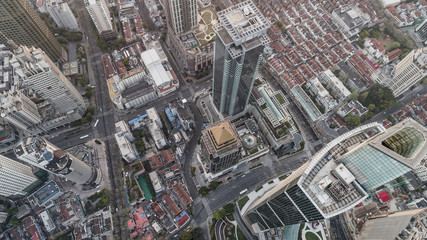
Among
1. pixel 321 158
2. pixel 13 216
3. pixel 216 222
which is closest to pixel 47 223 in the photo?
pixel 13 216

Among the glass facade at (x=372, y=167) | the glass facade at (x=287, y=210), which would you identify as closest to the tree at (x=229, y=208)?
the glass facade at (x=287, y=210)

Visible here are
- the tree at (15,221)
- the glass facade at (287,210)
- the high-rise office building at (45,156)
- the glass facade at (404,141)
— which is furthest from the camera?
the tree at (15,221)

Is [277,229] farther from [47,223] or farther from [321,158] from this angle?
[47,223]

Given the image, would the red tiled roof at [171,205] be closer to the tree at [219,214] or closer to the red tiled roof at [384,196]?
the tree at [219,214]

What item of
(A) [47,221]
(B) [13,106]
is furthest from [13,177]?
(B) [13,106]

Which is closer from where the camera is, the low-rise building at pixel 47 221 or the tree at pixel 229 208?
the low-rise building at pixel 47 221

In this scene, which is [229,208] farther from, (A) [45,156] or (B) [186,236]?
(A) [45,156]

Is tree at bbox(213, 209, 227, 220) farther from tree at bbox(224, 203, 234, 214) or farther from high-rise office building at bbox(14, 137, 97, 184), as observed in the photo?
high-rise office building at bbox(14, 137, 97, 184)
